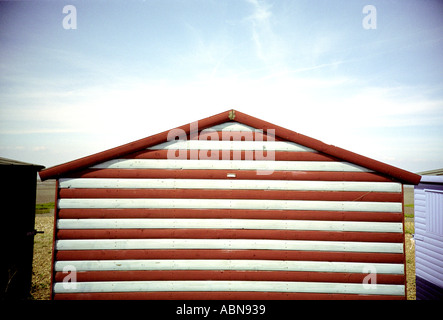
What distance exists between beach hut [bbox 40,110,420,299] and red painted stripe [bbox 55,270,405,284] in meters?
0.02

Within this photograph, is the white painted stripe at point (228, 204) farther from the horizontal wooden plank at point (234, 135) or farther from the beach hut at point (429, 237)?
the beach hut at point (429, 237)

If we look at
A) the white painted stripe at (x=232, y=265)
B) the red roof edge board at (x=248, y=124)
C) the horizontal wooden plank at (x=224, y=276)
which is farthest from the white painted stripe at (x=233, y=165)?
the horizontal wooden plank at (x=224, y=276)

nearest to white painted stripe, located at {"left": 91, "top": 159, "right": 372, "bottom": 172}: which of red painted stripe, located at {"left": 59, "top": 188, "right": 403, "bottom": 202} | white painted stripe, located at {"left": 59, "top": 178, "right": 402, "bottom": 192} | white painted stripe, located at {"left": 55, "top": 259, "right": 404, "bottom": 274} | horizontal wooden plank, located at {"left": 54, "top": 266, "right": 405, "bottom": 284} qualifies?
white painted stripe, located at {"left": 59, "top": 178, "right": 402, "bottom": 192}

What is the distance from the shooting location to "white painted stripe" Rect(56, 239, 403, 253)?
A: 4715 mm

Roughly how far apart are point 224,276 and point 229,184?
1.98 meters

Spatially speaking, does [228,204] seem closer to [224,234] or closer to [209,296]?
[224,234]

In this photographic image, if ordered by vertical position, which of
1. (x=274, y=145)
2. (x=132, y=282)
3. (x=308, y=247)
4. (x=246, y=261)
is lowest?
(x=132, y=282)

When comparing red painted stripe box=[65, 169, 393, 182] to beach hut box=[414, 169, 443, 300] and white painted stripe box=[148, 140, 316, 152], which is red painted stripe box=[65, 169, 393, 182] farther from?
beach hut box=[414, 169, 443, 300]

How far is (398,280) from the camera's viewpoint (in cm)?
466

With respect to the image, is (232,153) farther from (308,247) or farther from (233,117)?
(308,247)
